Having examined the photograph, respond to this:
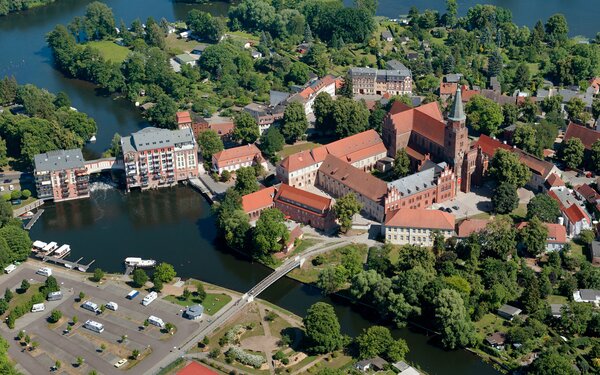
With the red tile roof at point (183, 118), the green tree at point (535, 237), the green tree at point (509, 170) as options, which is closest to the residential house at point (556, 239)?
the green tree at point (535, 237)

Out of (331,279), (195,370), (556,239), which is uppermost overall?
(556,239)

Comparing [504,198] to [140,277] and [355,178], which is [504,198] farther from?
[140,277]

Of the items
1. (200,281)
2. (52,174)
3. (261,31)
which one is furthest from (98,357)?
(261,31)

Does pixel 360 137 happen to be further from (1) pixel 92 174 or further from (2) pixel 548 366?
(2) pixel 548 366

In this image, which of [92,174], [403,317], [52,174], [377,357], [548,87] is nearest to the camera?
[377,357]

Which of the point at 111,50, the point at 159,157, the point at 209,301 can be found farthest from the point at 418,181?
the point at 111,50

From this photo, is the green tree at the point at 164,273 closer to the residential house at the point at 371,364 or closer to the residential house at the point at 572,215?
the residential house at the point at 371,364

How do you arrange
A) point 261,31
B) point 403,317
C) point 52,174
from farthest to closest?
1. point 261,31
2. point 52,174
3. point 403,317
